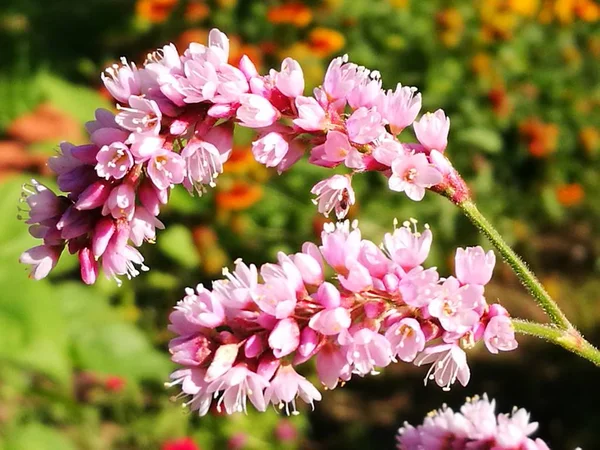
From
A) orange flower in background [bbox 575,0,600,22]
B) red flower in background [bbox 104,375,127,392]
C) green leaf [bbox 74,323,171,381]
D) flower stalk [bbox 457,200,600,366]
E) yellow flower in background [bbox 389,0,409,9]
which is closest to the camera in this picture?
flower stalk [bbox 457,200,600,366]

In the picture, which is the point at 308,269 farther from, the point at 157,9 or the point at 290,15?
the point at 157,9

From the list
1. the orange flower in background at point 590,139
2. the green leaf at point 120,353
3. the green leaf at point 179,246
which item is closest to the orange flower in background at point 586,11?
the orange flower in background at point 590,139

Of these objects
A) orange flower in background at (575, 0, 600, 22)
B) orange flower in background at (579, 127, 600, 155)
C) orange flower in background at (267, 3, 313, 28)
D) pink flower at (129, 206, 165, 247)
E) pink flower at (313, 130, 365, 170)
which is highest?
pink flower at (313, 130, 365, 170)

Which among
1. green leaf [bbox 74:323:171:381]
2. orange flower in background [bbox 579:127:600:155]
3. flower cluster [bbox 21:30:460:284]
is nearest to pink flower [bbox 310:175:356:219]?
flower cluster [bbox 21:30:460:284]

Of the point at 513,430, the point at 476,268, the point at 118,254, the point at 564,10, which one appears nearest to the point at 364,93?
the point at 476,268

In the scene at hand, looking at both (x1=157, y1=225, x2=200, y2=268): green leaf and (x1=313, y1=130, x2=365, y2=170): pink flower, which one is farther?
(x1=157, y1=225, x2=200, y2=268): green leaf

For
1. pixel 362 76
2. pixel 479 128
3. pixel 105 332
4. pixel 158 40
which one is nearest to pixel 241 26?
pixel 158 40

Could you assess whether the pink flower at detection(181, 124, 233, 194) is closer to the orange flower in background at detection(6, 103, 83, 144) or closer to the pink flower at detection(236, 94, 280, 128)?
the pink flower at detection(236, 94, 280, 128)
